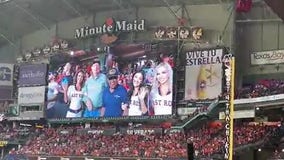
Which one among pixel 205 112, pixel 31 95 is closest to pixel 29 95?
pixel 31 95

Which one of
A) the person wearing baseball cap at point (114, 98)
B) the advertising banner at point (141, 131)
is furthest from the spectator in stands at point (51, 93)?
the advertising banner at point (141, 131)

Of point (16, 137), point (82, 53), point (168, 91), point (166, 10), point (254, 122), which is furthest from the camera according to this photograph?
point (16, 137)

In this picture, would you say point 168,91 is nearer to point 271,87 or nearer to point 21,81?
point 271,87

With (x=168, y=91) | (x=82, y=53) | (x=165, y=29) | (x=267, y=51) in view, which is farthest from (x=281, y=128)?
(x=82, y=53)

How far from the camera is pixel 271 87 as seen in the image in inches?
1315

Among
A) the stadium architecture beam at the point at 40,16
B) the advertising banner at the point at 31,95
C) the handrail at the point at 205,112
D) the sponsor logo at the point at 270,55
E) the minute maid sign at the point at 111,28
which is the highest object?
the stadium architecture beam at the point at 40,16

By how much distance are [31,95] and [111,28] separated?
31.8 feet

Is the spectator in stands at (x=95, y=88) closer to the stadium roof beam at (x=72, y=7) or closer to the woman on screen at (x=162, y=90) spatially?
the stadium roof beam at (x=72, y=7)

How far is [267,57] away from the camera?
35.2m

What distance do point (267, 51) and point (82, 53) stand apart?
15.4m

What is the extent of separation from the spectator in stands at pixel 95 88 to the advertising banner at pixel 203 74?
729 cm

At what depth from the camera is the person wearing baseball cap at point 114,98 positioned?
4038 cm

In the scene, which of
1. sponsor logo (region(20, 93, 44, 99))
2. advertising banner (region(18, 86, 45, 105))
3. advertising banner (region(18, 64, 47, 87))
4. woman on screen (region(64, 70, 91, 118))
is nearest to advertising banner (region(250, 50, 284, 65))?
woman on screen (region(64, 70, 91, 118))

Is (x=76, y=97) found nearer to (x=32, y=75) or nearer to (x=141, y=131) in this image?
(x=32, y=75)
